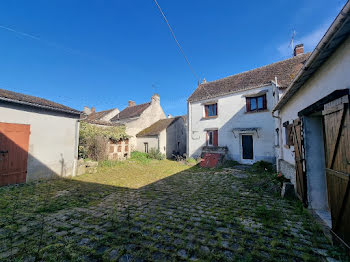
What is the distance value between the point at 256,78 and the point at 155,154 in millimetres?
11365

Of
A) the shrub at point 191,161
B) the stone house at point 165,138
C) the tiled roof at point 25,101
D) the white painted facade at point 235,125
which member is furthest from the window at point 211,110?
the tiled roof at point 25,101

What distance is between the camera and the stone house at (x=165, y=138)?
617 inches

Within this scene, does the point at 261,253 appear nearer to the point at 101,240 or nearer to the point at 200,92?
the point at 101,240

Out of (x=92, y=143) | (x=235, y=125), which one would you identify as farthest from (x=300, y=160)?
(x=92, y=143)

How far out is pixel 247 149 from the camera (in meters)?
11.4

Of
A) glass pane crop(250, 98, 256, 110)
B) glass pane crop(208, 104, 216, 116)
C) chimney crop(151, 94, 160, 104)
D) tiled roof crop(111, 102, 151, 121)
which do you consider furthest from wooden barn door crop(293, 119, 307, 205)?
chimney crop(151, 94, 160, 104)

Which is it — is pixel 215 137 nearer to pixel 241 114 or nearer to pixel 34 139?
pixel 241 114

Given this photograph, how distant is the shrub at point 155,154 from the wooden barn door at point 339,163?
42.6 feet

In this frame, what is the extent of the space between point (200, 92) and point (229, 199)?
477 inches

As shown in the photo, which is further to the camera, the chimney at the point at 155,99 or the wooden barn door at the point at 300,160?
the chimney at the point at 155,99

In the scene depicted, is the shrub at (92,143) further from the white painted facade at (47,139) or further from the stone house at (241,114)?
the stone house at (241,114)

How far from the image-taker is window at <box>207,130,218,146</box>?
13.0 meters

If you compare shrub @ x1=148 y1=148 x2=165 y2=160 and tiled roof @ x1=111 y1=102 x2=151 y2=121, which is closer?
shrub @ x1=148 y1=148 x2=165 y2=160

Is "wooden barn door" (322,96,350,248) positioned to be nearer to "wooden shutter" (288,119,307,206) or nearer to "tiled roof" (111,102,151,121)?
"wooden shutter" (288,119,307,206)
